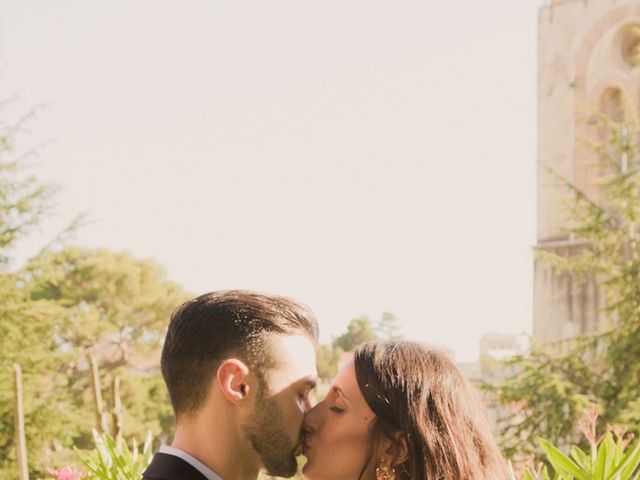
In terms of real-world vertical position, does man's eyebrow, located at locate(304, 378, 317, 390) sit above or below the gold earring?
above

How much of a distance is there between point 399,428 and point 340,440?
0.19m

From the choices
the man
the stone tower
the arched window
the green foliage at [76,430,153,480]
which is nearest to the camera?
the man

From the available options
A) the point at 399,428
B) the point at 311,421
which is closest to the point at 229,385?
the point at 311,421

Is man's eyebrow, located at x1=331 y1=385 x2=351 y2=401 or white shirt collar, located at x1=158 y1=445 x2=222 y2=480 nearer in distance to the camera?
white shirt collar, located at x1=158 y1=445 x2=222 y2=480

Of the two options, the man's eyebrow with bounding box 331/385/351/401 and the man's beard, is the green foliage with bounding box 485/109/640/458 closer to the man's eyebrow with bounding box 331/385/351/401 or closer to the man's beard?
the man's eyebrow with bounding box 331/385/351/401

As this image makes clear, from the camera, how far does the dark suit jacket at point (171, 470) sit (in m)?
2.45

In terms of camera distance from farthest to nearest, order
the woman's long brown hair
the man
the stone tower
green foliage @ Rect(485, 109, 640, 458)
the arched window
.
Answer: the arched window
the stone tower
green foliage @ Rect(485, 109, 640, 458)
the woman's long brown hair
the man

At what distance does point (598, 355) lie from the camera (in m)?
11.9

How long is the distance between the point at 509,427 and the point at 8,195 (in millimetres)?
6980

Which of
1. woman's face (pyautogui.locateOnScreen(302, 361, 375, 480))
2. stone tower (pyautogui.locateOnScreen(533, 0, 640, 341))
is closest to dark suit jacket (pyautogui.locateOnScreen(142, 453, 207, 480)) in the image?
woman's face (pyautogui.locateOnScreen(302, 361, 375, 480))

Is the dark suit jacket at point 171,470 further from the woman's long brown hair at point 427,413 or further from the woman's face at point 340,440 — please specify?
the woman's long brown hair at point 427,413

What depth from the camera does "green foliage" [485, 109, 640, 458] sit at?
10.9 m

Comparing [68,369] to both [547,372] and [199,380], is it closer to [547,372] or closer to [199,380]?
[547,372]

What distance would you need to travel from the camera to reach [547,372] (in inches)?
439
